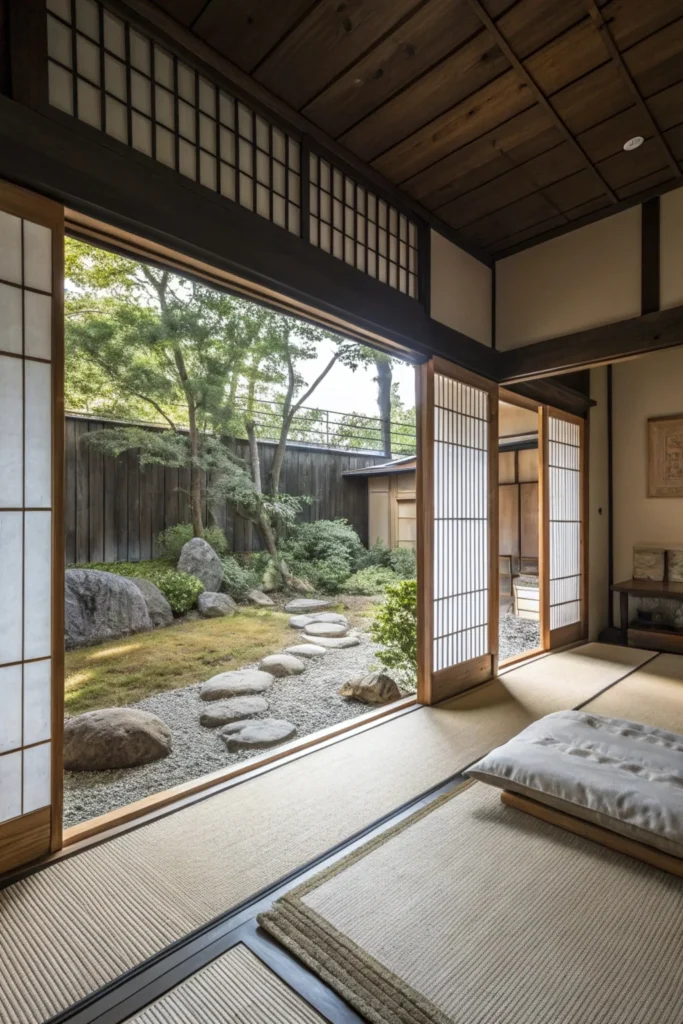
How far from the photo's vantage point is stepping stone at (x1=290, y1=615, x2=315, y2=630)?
615 cm

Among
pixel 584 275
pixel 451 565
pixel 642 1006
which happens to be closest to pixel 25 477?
pixel 642 1006

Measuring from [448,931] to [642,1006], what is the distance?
0.46 meters

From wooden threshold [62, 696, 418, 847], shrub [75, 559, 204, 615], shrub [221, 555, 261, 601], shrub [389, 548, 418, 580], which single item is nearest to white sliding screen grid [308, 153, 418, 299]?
wooden threshold [62, 696, 418, 847]

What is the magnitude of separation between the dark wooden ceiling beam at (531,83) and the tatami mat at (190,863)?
301cm

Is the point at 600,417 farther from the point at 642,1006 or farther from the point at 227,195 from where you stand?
the point at 642,1006

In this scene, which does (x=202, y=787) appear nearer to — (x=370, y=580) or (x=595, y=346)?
(x=595, y=346)

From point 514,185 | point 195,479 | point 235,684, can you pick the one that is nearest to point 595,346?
point 514,185

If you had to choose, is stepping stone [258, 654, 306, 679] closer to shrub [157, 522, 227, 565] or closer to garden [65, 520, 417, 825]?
garden [65, 520, 417, 825]

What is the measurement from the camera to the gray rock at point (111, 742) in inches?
110

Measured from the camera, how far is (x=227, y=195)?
215cm

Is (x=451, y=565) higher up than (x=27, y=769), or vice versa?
(x=451, y=565)

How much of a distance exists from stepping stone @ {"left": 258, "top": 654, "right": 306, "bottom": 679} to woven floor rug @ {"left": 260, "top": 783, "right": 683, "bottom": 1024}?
2734 millimetres

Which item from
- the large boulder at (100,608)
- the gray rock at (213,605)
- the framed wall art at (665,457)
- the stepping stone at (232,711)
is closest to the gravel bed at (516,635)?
the framed wall art at (665,457)

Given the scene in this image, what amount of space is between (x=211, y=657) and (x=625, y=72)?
16.0ft
